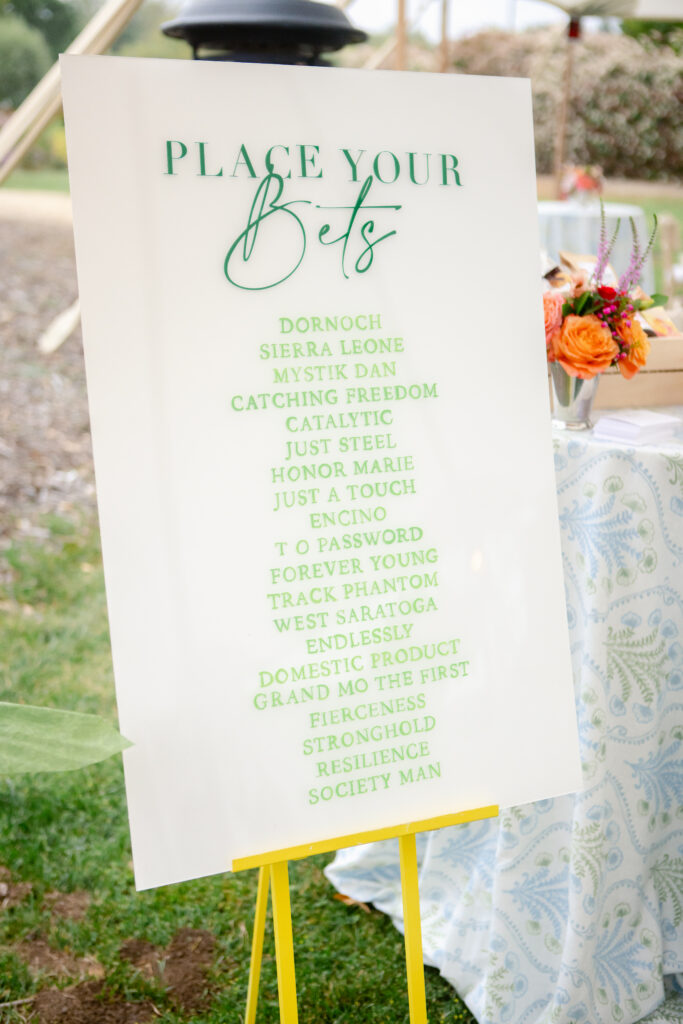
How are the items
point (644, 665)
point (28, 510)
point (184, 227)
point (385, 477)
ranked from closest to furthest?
1. point (184, 227)
2. point (385, 477)
3. point (644, 665)
4. point (28, 510)

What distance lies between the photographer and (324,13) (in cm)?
244

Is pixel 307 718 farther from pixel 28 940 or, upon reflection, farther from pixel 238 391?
pixel 28 940

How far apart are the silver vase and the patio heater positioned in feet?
4.26

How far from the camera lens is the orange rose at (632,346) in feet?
5.21

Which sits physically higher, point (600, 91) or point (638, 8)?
point (600, 91)

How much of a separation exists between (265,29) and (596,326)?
1.50 metres

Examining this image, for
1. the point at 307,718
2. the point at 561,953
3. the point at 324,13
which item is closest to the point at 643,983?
the point at 561,953

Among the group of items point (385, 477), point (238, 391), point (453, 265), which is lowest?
point (385, 477)

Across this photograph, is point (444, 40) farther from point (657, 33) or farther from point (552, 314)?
point (657, 33)

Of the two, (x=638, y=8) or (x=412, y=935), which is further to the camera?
(x=638, y=8)

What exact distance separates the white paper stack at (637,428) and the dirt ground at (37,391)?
2986 millimetres

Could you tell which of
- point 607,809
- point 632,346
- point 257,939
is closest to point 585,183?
point 632,346

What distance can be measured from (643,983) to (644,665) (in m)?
0.58

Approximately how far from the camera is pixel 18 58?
7898 mm
